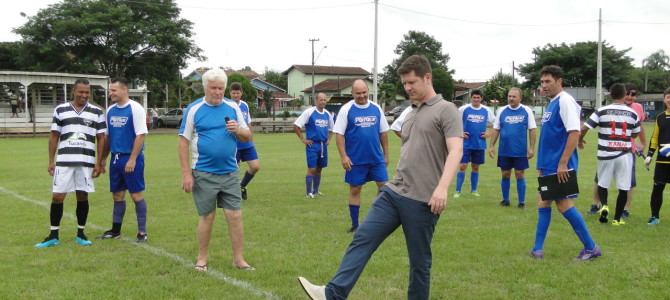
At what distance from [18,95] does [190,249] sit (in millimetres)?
40784

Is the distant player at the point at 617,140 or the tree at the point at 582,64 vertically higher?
the tree at the point at 582,64

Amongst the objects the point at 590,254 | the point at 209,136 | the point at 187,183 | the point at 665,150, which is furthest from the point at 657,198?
the point at 187,183

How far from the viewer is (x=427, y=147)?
14.3 ft

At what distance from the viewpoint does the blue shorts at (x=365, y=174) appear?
7934 mm

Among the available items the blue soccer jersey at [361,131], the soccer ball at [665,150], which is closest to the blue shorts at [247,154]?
the blue soccer jersey at [361,131]

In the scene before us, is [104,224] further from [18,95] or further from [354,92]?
[18,95]

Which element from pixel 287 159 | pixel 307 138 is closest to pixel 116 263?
pixel 307 138

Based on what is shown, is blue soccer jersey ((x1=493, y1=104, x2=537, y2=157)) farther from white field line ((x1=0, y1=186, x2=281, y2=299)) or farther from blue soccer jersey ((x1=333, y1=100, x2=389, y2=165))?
white field line ((x1=0, y1=186, x2=281, y2=299))

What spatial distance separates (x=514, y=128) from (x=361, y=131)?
12.1 ft

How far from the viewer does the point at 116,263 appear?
640cm

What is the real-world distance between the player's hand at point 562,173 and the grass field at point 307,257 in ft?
2.94

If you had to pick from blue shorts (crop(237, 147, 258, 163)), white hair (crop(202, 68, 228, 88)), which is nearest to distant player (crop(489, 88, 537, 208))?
blue shorts (crop(237, 147, 258, 163))

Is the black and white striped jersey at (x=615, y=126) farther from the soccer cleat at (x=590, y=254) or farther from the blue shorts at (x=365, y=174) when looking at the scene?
the blue shorts at (x=365, y=174)

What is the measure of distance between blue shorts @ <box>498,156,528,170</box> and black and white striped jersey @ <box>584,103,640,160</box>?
1915 mm
